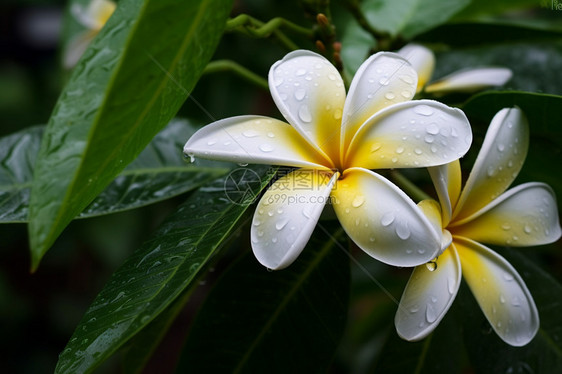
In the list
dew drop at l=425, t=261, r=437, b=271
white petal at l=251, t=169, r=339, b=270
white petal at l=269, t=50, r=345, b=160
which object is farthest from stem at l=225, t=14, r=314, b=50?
dew drop at l=425, t=261, r=437, b=271

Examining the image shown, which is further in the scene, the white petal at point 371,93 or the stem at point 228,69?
the stem at point 228,69

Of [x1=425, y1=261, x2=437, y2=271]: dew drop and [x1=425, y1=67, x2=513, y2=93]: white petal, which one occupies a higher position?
[x1=425, y1=261, x2=437, y2=271]: dew drop

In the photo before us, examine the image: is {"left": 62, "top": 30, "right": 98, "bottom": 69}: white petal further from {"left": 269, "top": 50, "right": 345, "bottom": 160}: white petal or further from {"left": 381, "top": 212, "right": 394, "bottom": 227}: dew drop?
{"left": 381, "top": 212, "right": 394, "bottom": 227}: dew drop

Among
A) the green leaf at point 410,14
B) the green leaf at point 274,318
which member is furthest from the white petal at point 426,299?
the green leaf at point 410,14

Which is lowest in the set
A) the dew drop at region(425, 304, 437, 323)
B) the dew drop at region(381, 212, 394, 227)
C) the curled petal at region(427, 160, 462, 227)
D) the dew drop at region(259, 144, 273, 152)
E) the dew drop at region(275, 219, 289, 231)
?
the dew drop at region(425, 304, 437, 323)

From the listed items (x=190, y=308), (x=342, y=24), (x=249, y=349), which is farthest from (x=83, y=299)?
(x=249, y=349)

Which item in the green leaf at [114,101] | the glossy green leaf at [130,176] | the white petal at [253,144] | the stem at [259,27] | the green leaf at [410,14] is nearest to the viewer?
the green leaf at [114,101]

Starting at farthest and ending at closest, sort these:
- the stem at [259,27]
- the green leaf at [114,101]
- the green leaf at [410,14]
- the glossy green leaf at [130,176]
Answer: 1. the green leaf at [410,14]
2. the glossy green leaf at [130,176]
3. the stem at [259,27]
4. the green leaf at [114,101]

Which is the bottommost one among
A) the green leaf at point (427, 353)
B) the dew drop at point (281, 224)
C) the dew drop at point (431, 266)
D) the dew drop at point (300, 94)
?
the green leaf at point (427, 353)

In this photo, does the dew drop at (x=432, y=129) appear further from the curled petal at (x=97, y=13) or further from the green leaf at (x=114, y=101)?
the curled petal at (x=97, y=13)
